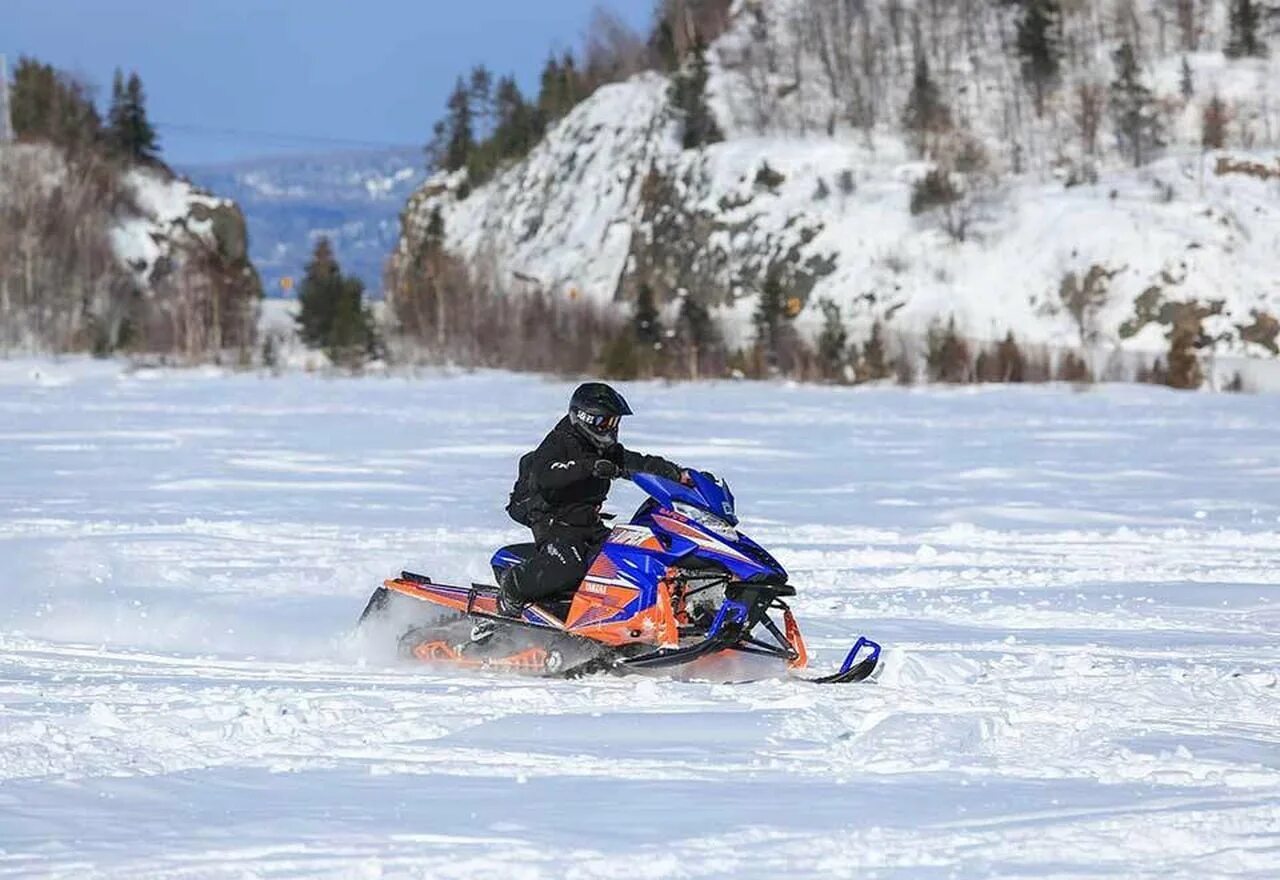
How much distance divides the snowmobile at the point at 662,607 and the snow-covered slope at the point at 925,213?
49.9 meters

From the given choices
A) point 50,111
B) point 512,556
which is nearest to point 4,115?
point 50,111

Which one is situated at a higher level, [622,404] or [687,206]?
[687,206]

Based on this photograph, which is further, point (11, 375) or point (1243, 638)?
point (11, 375)

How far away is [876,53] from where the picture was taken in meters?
74.4

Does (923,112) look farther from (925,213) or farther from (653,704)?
(653,704)

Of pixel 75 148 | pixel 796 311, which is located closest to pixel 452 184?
pixel 75 148

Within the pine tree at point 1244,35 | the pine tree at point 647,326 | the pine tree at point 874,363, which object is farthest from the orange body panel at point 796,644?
the pine tree at point 1244,35

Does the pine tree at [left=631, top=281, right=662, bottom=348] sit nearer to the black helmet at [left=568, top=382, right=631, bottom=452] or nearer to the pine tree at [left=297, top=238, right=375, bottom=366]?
the pine tree at [left=297, top=238, right=375, bottom=366]

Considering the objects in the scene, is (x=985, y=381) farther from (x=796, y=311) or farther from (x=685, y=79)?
(x=685, y=79)

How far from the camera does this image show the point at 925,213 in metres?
62.6

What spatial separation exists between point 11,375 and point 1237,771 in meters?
43.1

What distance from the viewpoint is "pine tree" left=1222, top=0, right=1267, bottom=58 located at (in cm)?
6919

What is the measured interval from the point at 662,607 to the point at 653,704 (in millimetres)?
825

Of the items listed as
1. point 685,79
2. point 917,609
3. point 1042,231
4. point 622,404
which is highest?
point 685,79
